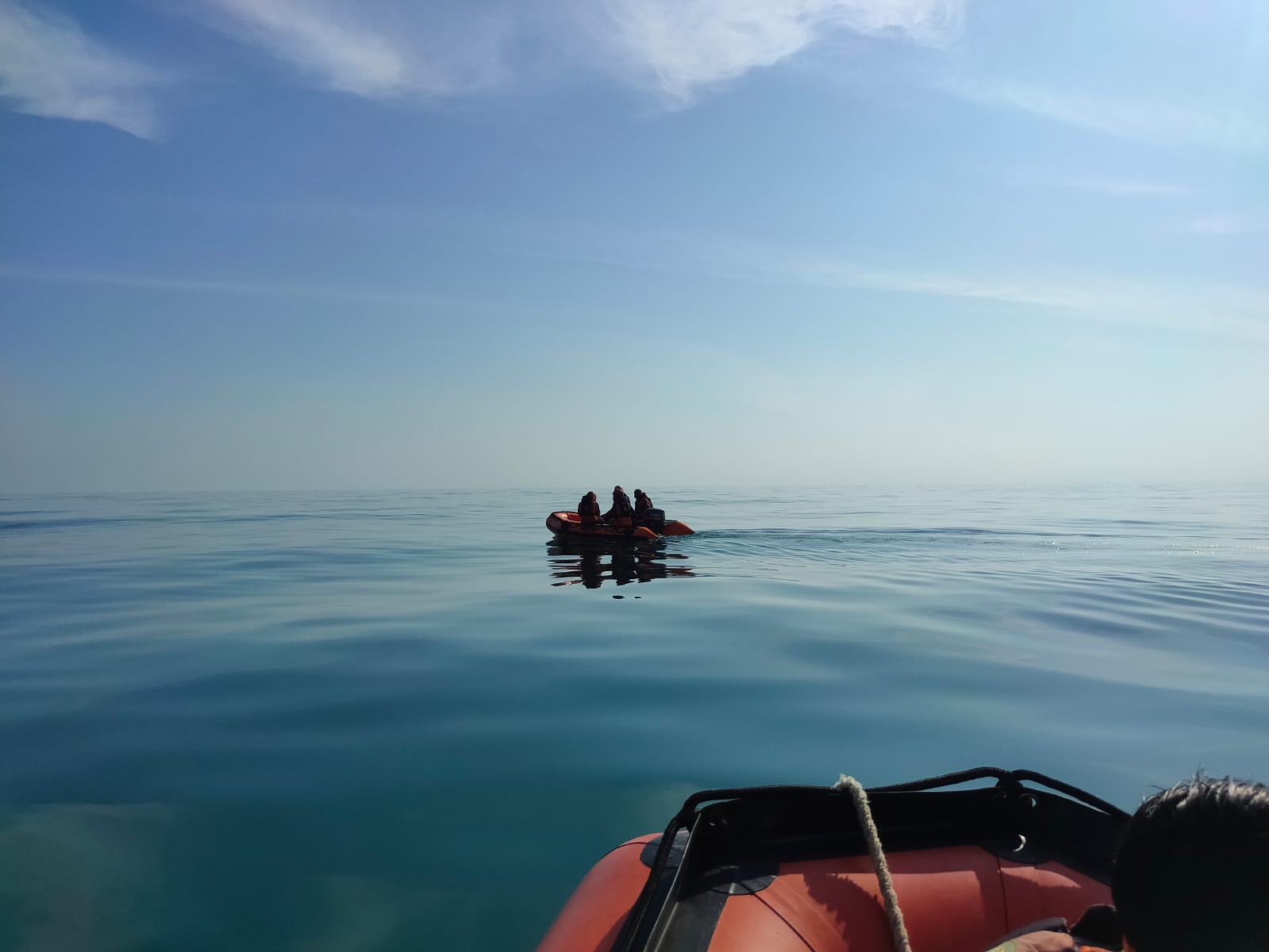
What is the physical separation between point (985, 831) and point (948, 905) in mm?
451

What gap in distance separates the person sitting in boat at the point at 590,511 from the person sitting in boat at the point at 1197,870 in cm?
1959

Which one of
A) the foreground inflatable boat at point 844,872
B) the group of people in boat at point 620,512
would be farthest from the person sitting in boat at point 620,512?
the foreground inflatable boat at point 844,872

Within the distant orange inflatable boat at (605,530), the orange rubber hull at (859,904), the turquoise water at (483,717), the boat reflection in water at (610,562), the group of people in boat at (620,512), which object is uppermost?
the group of people in boat at (620,512)

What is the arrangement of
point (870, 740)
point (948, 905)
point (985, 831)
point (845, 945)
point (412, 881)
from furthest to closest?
1. point (870, 740)
2. point (412, 881)
3. point (985, 831)
4. point (948, 905)
5. point (845, 945)

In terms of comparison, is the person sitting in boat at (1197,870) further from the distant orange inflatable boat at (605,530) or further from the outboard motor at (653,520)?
the outboard motor at (653,520)

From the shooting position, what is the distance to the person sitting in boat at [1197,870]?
1257 millimetres

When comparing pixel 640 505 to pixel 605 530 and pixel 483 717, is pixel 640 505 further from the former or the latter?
pixel 483 717

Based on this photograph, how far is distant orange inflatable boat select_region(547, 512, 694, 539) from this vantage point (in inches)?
796

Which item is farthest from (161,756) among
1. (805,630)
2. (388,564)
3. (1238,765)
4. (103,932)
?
(388,564)

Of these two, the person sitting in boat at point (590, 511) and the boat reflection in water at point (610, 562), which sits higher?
the person sitting in boat at point (590, 511)

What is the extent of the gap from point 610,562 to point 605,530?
3.76 metres

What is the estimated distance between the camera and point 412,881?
3531 millimetres

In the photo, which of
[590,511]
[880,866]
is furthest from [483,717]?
[590,511]

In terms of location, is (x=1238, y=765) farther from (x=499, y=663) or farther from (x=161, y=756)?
(x=161, y=756)
